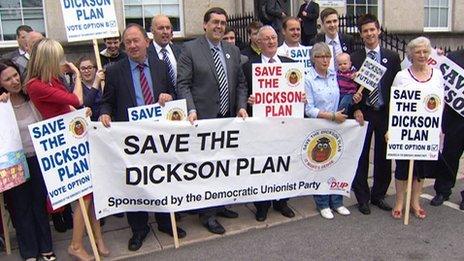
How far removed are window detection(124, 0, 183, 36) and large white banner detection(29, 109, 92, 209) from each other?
6272mm

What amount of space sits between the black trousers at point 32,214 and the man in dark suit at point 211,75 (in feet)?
4.78

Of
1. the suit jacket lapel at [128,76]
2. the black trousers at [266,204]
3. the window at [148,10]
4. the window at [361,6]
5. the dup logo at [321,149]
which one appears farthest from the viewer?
the window at [361,6]

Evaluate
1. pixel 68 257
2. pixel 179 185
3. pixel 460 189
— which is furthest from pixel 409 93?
pixel 68 257

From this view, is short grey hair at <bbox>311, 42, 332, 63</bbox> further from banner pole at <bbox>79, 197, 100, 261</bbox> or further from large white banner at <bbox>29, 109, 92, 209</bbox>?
banner pole at <bbox>79, 197, 100, 261</bbox>

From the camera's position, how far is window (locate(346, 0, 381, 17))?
12.3 m

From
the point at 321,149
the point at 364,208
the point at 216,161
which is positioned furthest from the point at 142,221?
the point at 364,208

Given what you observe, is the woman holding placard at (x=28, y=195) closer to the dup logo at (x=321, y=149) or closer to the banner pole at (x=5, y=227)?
the banner pole at (x=5, y=227)

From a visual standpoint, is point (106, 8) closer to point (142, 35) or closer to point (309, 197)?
point (142, 35)

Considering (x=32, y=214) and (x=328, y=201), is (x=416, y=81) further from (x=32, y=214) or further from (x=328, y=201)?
(x=32, y=214)

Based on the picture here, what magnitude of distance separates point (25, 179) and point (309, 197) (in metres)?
3.03

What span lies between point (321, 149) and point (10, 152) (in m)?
2.84

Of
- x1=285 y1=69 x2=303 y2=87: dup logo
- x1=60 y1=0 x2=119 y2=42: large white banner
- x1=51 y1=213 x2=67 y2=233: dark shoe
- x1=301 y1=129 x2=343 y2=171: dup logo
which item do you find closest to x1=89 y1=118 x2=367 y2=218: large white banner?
x1=301 y1=129 x2=343 y2=171: dup logo

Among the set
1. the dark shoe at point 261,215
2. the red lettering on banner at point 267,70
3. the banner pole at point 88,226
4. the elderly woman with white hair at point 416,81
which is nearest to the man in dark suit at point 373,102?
the elderly woman with white hair at point 416,81

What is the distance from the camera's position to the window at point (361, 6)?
1226cm
